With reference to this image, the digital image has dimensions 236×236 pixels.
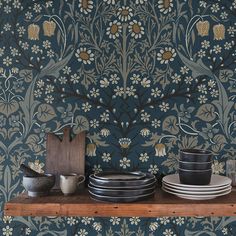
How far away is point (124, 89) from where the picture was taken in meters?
1.20

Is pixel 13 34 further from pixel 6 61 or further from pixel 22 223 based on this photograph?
pixel 22 223

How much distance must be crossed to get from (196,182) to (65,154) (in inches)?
17.7

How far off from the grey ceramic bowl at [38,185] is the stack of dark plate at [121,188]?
127 mm

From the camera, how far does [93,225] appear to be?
47.1 inches

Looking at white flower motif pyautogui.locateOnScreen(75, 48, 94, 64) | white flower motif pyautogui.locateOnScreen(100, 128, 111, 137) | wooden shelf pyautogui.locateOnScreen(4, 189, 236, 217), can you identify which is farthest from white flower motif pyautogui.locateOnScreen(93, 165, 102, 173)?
white flower motif pyautogui.locateOnScreen(75, 48, 94, 64)

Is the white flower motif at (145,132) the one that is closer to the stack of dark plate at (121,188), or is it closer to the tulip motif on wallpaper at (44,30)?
the stack of dark plate at (121,188)

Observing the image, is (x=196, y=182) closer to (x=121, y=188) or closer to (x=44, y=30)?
(x=121, y=188)

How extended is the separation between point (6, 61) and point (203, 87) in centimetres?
70

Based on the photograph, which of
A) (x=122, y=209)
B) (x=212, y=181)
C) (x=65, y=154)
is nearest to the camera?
(x=122, y=209)

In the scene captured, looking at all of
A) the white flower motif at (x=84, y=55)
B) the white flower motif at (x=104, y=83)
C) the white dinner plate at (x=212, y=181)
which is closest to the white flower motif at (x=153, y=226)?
the white dinner plate at (x=212, y=181)

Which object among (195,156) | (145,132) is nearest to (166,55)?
(145,132)

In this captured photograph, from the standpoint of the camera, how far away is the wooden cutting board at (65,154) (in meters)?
1.16

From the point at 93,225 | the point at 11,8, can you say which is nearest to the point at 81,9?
the point at 11,8

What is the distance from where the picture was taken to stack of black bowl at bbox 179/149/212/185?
1001 millimetres
